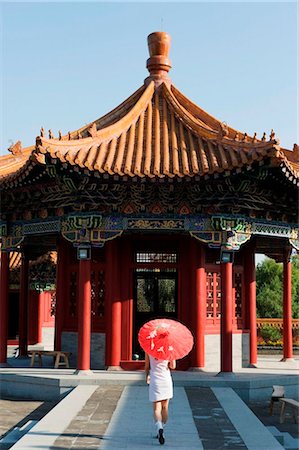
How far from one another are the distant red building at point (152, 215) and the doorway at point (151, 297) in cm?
6

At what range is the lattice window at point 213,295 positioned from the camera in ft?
51.3

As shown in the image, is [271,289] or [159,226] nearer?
[159,226]

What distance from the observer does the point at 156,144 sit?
14773 millimetres

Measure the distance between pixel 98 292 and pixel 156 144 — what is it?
380 centimetres

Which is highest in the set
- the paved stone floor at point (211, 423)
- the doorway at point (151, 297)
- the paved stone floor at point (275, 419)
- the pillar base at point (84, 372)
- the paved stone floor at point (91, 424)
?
the doorway at point (151, 297)

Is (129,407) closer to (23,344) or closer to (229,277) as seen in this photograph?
(229,277)

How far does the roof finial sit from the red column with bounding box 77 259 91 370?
6.16 m

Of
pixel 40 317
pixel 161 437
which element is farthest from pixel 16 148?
pixel 40 317

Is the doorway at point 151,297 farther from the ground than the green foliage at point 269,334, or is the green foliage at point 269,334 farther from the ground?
the doorway at point 151,297

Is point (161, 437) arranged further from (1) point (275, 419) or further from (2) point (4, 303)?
(2) point (4, 303)

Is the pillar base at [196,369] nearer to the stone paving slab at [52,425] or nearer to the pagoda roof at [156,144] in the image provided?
the stone paving slab at [52,425]

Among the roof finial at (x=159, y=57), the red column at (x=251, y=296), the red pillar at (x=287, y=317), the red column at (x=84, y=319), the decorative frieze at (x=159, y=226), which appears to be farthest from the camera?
the red pillar at (x=287, y=317)

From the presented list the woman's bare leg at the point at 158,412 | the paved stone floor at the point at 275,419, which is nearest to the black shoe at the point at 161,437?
the woman's bare leg at the point at 158,412

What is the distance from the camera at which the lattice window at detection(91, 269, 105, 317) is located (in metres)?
15.6
